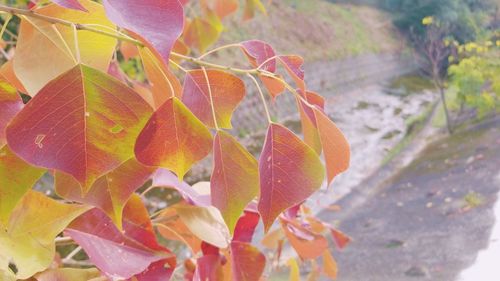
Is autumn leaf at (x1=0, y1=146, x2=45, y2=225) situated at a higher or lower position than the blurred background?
higher

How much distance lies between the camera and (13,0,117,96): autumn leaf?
16 cm

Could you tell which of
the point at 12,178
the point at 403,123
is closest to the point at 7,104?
the point at 12,178

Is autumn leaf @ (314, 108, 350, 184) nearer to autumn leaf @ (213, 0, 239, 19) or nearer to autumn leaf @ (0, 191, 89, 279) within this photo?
autumn leaf @ (0, 191, 89, 279)

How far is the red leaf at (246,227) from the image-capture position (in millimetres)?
288

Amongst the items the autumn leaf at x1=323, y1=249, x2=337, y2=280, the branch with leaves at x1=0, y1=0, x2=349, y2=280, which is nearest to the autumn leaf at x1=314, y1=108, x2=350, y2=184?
the branch with leaves at x1=0, y1=0, x2=349, y2=280

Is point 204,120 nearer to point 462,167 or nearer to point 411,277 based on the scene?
point 411,277

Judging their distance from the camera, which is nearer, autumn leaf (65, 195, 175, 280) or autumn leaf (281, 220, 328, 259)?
autumn leaf (65, 195, 175, 280)

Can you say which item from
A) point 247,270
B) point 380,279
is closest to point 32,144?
point 247,270

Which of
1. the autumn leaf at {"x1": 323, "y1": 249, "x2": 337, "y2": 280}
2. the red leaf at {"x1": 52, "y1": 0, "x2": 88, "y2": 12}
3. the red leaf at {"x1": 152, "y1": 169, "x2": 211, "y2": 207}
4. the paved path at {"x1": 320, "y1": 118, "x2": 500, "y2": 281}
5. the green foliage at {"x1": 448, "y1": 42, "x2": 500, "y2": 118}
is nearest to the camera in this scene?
the red leaf at {"x1": 52, "y1": 0, "x2": 88, "y2": 12}

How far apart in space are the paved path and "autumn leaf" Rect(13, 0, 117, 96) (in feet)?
3.70

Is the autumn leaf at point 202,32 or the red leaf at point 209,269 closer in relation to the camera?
the red leaf at point 209,269

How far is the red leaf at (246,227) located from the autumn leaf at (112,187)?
0.12 metres

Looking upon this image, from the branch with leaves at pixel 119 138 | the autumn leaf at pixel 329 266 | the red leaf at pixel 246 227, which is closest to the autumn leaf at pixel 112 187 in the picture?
the branch with leaves at pixel 119 138

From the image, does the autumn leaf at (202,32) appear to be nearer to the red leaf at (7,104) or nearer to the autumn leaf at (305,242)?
the autumn leaf at (305,242)
